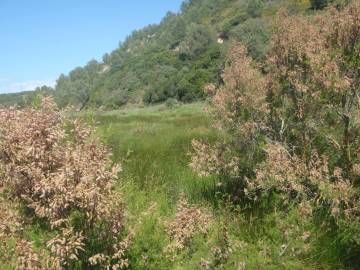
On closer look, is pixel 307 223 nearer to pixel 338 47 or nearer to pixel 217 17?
pixel 338 47

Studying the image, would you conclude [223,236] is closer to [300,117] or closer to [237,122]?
[300,117]

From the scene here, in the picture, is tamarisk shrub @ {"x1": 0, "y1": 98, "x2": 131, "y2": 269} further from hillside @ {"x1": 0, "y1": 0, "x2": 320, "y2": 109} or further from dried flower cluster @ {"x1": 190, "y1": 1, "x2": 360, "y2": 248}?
hillside @ {"x1": 0, "y1": 0, "x2": 320, "y2": 109}

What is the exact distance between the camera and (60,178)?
15.4ft

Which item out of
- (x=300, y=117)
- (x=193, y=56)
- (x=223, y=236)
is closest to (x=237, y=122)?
(x=300, y=117)

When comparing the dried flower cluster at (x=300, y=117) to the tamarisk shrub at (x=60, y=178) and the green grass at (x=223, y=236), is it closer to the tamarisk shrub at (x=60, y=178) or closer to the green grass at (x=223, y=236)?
the green grass at (x=223, y=236)

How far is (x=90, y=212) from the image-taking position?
498 cm

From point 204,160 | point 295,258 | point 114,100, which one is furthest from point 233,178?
point 114,100

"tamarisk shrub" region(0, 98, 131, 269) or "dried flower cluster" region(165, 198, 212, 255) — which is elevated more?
"tamarisk shrub" region(0, 98, 131, 269)

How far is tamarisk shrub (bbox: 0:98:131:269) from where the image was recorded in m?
4.74

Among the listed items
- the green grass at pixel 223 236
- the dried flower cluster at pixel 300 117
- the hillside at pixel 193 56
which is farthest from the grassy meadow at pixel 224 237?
the hillside at pixel 193 56

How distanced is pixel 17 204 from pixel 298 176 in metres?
4.10

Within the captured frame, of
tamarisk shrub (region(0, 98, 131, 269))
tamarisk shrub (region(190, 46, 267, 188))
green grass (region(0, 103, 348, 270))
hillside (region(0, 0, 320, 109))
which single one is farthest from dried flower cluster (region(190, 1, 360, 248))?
hillside (region(0, 0, 320, 109))

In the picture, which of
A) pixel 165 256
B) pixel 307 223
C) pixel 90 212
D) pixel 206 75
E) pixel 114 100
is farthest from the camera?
pixel 114 100

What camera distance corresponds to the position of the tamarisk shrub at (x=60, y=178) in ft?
15.5
